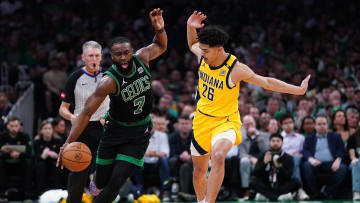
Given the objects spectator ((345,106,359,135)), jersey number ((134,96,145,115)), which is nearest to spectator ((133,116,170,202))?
spectator ((345,106,359,135))

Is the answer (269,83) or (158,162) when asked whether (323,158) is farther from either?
(269,83)

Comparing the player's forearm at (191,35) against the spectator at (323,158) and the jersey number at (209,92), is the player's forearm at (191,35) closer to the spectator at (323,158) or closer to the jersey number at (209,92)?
the jersey number at (209,92)

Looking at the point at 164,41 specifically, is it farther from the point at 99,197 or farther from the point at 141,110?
the point at 99,197

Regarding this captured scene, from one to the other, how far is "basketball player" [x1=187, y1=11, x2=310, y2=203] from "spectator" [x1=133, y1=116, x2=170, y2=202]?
4.02m

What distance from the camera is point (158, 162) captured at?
11.8m

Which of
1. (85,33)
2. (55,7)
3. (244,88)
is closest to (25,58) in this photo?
(85,33)

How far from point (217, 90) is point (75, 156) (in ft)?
6.00

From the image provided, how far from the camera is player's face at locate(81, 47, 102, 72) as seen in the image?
7742 mm

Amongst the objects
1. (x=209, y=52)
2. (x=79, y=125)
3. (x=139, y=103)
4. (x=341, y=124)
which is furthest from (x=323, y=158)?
(x=79, y=125)

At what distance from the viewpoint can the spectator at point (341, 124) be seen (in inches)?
464

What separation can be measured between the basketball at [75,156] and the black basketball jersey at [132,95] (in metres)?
0.51

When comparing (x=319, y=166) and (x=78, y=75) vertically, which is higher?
(x=78, y=75)

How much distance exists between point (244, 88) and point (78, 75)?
6.49m

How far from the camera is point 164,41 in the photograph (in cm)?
730
